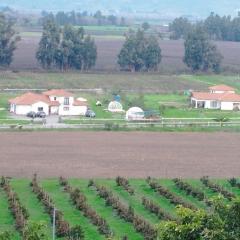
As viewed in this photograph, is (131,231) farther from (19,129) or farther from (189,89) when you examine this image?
(189,89)

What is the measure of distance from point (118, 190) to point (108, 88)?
34.9m

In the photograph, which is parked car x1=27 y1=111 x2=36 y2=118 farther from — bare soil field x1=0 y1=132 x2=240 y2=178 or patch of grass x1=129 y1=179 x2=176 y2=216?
patch of grass x1=129 y1=179 x2=176 y2=216

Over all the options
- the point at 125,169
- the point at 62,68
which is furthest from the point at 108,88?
the point at 125,169

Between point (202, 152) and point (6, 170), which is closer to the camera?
point (6, 170)

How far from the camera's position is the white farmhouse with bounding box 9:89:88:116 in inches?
2078

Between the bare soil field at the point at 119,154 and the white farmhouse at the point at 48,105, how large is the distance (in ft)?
28.0

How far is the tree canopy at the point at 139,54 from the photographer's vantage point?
79.4 m

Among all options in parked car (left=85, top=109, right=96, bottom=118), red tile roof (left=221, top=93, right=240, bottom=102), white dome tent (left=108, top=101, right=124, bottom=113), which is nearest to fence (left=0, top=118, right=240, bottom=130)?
parked car (left=85, top=109, right=96, bottom=118)

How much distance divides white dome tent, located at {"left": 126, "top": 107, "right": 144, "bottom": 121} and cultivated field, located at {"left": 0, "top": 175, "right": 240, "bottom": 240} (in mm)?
16677

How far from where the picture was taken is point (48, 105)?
53281 millimetres

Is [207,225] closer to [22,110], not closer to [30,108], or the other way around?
[22,110]

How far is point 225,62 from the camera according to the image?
90688 millimetres

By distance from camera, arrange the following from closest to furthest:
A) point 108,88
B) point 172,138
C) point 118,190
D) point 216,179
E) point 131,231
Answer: point 131,231
point 118,190
point 216,179
point 172,138
point 108,88

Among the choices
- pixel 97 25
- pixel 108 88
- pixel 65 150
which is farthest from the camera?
pixel 97 25
